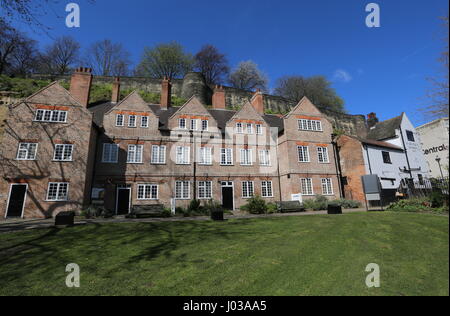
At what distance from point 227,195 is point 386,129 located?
26.2 meters

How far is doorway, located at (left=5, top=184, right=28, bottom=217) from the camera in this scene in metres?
18.3

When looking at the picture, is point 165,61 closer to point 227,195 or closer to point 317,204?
point 227,195

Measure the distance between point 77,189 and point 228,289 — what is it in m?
19.3

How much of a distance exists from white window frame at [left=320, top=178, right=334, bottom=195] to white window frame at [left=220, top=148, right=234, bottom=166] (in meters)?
10.9

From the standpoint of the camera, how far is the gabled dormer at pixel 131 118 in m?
23.2

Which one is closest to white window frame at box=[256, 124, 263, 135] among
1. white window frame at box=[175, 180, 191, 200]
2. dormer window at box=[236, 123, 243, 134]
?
dormer window at box=[236, 123, 243, 134]

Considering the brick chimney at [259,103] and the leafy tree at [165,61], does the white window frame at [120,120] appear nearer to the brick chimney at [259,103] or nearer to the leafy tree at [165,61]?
the brick chimney at [259,103]

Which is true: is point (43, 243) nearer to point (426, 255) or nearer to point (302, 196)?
point (426, 255)

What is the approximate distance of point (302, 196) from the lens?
24.3 metres

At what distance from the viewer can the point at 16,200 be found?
18547 millimetres

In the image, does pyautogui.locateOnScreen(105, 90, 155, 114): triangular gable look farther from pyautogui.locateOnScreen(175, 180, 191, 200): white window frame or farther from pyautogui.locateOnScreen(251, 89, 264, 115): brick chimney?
pyautogui.locateOnScreen(251, 89, 264, 115): brick chimney

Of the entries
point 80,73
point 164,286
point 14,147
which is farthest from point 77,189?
point 164,286

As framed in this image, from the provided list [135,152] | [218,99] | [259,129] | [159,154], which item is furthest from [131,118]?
[259,129]

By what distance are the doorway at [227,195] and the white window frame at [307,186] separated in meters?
7.82
